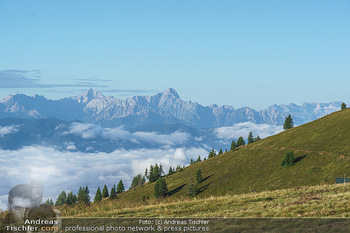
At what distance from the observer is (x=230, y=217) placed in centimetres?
1544

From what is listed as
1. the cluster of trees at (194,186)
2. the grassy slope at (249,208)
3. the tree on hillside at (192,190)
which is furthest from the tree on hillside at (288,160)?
the grassy slope at (249,208)

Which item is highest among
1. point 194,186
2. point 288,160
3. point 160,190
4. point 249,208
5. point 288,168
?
point 288,160

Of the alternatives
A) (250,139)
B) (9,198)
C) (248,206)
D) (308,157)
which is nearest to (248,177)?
(308,157)

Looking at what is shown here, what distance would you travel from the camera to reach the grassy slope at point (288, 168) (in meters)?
61.2

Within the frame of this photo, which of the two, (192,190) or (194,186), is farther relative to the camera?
(194,186)

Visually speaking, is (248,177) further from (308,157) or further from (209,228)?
(209,228)

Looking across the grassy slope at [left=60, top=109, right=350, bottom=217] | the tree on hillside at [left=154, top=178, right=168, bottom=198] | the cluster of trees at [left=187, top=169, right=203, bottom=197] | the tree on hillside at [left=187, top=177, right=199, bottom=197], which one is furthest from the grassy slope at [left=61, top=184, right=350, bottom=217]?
the tree on hillside at [left=154, top=178, right=168, bottom=198]

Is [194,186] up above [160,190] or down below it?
above

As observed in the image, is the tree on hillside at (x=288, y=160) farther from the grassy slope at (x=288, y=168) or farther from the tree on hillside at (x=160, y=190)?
the tree on hillside at (x=160, y=190)

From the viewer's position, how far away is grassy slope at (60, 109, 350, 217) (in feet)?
201

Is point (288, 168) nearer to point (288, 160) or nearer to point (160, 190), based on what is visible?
point (288, 160)

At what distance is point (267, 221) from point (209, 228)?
9.27 feet

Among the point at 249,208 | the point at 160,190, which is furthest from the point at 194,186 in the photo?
the point at 249,208

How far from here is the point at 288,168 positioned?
7019 centimetres
